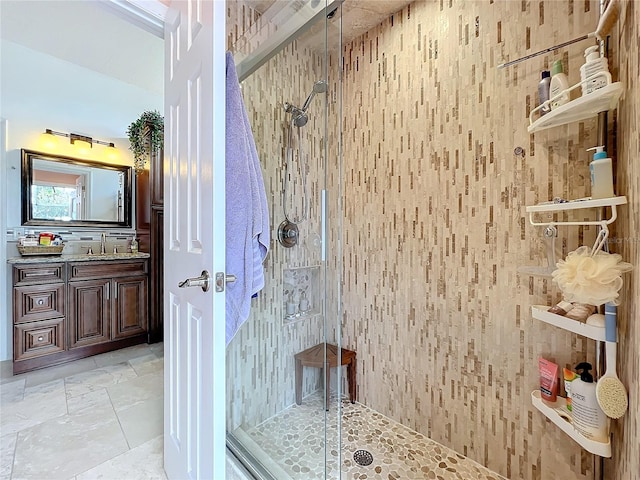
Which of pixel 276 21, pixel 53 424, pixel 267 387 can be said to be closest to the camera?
pixel 276 21

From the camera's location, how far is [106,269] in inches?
108

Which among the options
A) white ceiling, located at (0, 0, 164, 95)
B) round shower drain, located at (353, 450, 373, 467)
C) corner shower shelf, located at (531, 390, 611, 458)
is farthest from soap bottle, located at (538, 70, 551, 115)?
white ceiling, located at (0, 0, 164, 95)

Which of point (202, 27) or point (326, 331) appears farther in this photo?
point (326, 331)

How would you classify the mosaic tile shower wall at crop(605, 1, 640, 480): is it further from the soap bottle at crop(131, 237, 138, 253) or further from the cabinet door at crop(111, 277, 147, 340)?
the soap bottle at crop(131, 237, 138, 253)

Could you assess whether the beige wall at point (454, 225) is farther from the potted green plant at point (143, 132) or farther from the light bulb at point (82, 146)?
the light bulb at point (82, 146)

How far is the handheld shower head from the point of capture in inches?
48.0

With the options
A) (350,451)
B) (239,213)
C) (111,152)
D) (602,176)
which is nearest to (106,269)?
(111,152)

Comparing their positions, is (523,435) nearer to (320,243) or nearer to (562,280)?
(562,280)

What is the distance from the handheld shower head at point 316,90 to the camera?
48.0 inches

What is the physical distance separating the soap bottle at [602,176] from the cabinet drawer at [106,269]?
3438 mm

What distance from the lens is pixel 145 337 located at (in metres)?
3.00

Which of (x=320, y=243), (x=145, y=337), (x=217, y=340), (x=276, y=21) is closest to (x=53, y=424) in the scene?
(x=145, y=337)

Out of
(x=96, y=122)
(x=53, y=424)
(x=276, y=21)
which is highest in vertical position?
(x=96, y=122)

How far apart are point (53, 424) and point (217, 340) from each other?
1.66 meters
